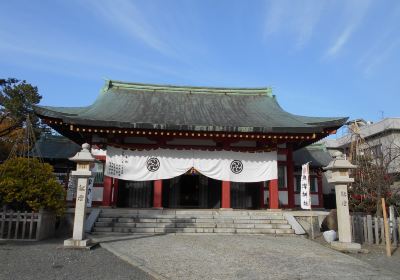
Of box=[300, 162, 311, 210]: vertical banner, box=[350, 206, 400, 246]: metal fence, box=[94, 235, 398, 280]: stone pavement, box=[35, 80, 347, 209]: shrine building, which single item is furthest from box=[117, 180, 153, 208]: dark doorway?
box=[350, 206, 400, 246]: metal fence

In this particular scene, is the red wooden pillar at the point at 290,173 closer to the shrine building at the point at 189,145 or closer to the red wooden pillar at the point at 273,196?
the shrine building at the point at 189,145

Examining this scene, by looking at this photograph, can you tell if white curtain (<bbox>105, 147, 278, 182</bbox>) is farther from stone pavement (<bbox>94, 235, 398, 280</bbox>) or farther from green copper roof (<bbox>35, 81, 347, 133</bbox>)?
stone pavement (<bbox>94, 235, 398, 280</bbox>)

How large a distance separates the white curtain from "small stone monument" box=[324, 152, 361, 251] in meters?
4.27

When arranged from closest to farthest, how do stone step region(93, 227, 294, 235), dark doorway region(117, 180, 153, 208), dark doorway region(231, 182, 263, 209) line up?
stone step region(93, 227, 294, 235) < dark doorway region(117, 180, 153, 208) < dark doorway region(231, 182, 263, 209)

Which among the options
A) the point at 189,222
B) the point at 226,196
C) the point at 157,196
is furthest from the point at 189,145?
the point at 189,222

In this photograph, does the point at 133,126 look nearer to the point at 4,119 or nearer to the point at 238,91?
the point at 238,91

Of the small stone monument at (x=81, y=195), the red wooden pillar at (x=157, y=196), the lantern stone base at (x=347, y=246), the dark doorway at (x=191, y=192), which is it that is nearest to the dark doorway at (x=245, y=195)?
the dark doorway at (x=191, y=192)

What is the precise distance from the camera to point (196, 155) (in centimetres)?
1391

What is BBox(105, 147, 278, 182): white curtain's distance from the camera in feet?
44.2

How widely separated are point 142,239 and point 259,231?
4.19 meters

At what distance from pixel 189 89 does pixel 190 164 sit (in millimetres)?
6456

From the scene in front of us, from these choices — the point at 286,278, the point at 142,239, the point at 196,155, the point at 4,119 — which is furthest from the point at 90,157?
the point at 4,119

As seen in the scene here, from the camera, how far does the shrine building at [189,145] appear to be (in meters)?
13.0

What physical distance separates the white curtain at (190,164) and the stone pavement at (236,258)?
3746mm
